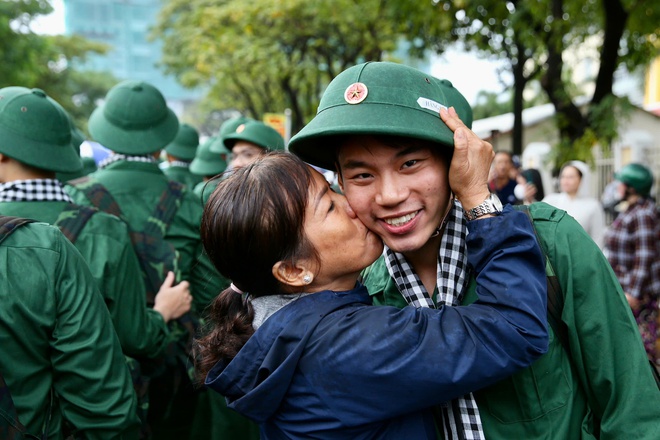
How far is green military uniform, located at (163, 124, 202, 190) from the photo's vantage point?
7.32 m

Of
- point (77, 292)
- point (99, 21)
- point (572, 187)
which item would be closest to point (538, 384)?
point (77, 292)

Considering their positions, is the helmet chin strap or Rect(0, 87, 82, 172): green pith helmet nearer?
the helmet chin strap

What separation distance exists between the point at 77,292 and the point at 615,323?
1.72m

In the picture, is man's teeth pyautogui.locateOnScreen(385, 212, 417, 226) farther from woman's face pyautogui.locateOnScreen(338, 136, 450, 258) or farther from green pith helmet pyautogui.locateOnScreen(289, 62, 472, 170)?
green pith helmet pyautogui.locateOnScreen(289, 62, 472, 170)

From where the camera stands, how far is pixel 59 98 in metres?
28.6

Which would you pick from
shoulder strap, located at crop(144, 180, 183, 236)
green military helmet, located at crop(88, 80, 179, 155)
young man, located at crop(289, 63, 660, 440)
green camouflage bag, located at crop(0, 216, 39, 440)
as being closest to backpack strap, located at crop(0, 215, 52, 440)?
green camouflage bag, located at crop(0, 216, 39, 440)

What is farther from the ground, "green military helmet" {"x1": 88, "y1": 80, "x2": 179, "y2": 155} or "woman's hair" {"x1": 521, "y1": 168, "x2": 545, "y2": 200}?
"green military helmet" {"x1": 88, "y1": 80, "x2": 179, "y2": 155}

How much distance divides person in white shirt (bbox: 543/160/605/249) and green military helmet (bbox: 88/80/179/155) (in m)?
4.00

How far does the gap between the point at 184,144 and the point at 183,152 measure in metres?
0.09

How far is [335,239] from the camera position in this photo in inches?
67.6

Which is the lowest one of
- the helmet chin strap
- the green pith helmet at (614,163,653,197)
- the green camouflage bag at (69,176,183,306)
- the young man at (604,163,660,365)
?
the young man at (604,163,660,365)

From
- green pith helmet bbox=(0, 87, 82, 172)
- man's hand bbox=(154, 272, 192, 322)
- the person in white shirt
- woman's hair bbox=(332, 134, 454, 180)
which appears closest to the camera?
woman's hair bbox=(332, 134, 454, 180)

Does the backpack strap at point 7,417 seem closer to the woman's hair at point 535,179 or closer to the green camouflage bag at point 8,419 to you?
the green camouflage bag at point 8,419

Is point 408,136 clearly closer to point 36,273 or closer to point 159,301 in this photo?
point 36,273
